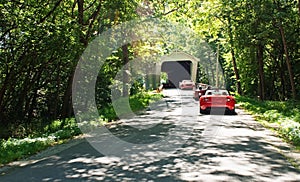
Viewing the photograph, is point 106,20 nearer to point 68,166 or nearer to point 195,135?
point 195,135

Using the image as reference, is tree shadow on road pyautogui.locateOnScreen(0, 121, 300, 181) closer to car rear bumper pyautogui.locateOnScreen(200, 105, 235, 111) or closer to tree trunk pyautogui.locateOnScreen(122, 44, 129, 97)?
car rear bumper pyautogui.locateOnScreen(200, 105, 235, 111)

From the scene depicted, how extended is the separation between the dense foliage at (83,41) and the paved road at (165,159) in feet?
14.1

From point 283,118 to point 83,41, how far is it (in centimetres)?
966

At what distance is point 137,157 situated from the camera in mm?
9414

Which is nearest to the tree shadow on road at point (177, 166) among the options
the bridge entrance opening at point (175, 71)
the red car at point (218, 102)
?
the red car at point (218, 102)

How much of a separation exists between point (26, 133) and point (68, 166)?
7.83 meters

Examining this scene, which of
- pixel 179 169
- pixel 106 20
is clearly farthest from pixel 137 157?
pixel 106 20

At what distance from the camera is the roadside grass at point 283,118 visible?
39.8 feet

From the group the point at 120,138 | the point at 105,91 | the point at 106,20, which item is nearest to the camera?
the point at 120,138

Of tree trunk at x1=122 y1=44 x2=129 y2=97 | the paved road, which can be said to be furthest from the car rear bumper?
tree trunk at x1=122 y1=44 x2=129 y2=97

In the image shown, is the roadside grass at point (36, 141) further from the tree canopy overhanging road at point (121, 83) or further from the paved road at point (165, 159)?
the paved road at point (165, 159)

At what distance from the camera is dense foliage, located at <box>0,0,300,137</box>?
13.6m

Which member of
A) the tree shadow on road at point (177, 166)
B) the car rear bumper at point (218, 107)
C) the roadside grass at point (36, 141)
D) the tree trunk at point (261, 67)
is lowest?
the tree shadow on road at point (177, 166)

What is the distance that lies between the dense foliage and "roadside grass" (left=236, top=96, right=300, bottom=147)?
7.15 ft
